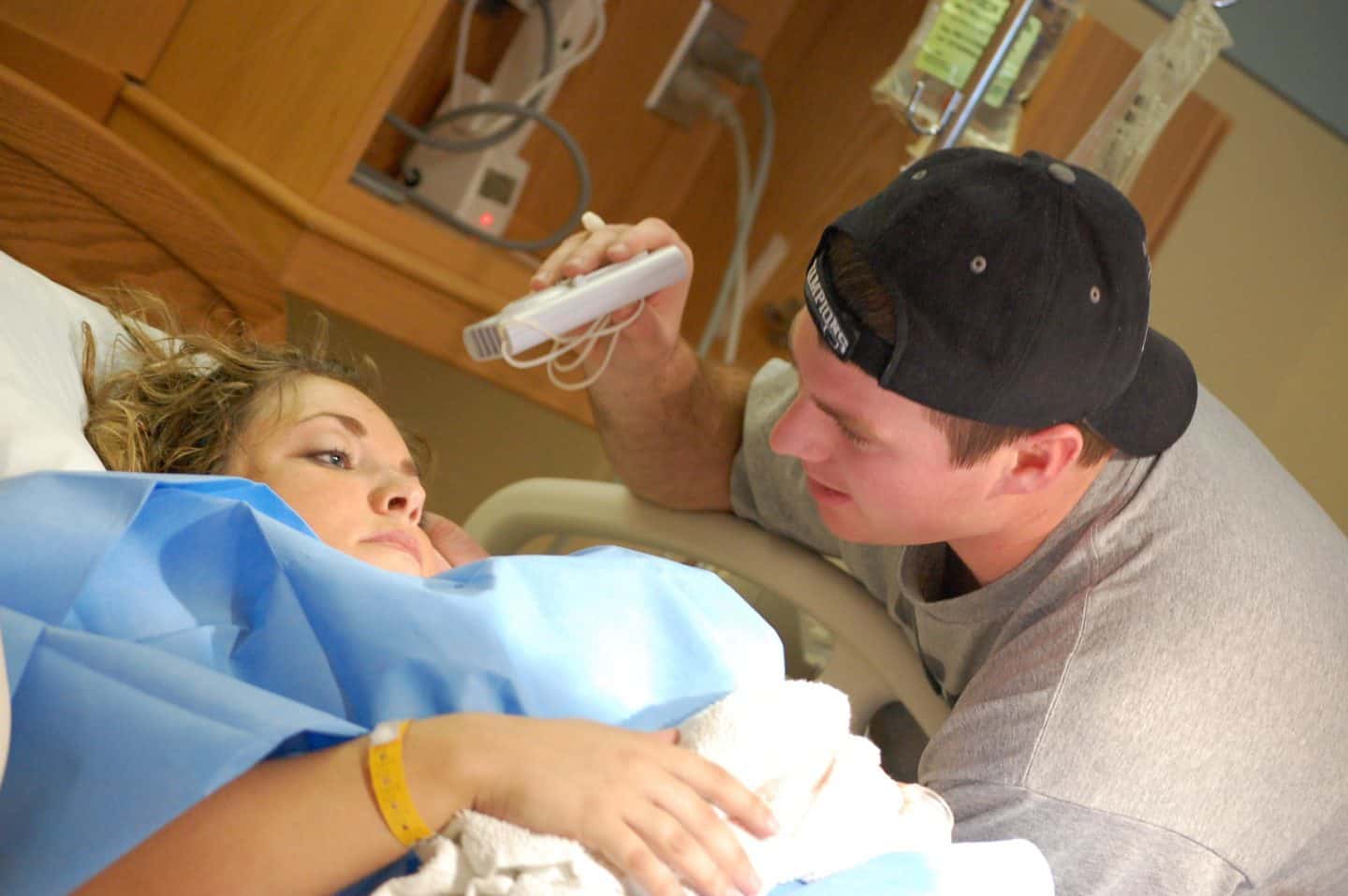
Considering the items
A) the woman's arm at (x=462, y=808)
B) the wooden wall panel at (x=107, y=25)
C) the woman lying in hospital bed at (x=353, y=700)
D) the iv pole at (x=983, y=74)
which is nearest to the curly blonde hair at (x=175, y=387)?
the woman lying in hospital bed at (x=353, y=700)

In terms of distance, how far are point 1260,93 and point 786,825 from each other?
6.12 feet

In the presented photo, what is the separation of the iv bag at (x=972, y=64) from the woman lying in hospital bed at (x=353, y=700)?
2.94 feet

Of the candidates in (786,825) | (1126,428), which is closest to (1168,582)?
(1126,428)

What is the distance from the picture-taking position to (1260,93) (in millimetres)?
2189

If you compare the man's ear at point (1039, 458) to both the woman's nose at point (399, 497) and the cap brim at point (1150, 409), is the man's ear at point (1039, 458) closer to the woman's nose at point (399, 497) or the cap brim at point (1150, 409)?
the cap brim at point (1150, 409)

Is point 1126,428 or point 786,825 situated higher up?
point 1126,428

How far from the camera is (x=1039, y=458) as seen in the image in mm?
1170

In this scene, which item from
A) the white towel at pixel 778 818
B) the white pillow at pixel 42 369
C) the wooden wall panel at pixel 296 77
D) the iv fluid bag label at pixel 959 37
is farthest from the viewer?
the iv fluid bag label at pixel 959 37

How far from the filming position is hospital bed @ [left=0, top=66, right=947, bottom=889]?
1.17 m

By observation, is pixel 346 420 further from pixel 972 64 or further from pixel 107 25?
pixel 972 64

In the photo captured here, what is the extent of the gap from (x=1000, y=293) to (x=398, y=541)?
52 centimetres

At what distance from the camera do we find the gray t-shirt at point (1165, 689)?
1068 millimetres

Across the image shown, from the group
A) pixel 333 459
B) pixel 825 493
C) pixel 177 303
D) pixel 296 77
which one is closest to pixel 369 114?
pixel 296 77

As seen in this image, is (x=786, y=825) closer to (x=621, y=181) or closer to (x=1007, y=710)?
(x=1007, y=710)
